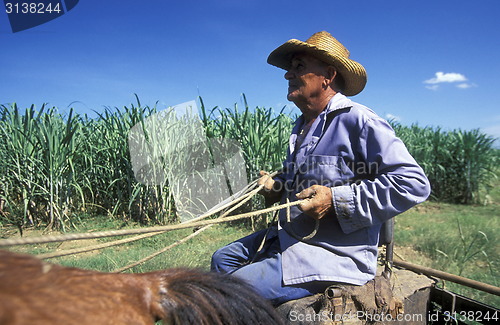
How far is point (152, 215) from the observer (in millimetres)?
6215

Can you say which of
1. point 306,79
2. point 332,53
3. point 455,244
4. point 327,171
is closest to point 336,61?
point 332,53

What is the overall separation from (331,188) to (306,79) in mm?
680

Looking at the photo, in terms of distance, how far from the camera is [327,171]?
5.81ft

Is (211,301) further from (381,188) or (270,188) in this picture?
(270,188)

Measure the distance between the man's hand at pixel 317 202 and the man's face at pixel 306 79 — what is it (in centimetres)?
61

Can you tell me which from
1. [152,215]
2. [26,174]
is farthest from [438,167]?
[26,174]

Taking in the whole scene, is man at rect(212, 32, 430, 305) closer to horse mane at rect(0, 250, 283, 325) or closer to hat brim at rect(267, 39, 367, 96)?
hat brim at rect(267, 39, 367, 96)

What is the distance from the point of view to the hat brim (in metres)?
1.88

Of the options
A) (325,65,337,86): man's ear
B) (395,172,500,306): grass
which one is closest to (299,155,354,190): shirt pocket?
(325,65,337,86): man's ear

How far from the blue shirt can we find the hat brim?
201 mm

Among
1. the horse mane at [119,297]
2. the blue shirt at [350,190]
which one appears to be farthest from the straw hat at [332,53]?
the horse mane at [119,297]

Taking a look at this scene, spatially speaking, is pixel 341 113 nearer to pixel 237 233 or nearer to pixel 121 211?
pixel 237 233

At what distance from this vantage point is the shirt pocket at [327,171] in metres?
1.75

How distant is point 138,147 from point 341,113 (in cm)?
473
